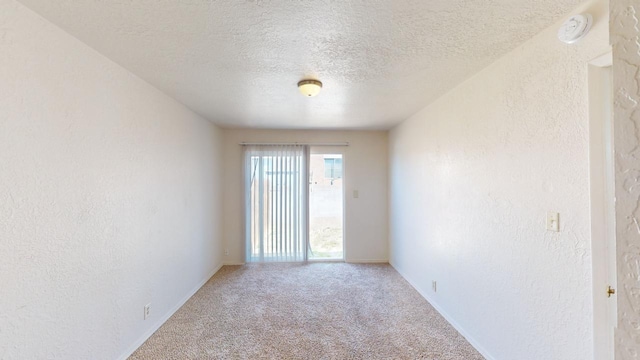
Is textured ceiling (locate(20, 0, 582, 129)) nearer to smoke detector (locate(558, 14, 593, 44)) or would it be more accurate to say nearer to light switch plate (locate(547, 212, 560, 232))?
smoke detector (locate(558, 14, 593, 44))

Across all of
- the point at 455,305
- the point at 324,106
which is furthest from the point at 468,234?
the point at 324,106

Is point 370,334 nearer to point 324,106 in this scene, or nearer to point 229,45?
point 324,106

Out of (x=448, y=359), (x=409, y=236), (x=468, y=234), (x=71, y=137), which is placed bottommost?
(x=448, y=359)

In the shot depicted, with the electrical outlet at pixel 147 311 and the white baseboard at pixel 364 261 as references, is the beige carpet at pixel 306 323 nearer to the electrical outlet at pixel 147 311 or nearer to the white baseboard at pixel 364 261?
the electrical outlet at pixel 147 311

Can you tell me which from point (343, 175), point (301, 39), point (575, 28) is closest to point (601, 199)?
point (575, 28)

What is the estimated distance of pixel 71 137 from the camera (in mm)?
1670

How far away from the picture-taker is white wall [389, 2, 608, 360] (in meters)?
1.45

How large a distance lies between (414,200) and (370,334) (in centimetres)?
174

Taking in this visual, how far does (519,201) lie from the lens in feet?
5.96

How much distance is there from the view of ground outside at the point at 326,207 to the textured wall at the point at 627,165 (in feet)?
14.3

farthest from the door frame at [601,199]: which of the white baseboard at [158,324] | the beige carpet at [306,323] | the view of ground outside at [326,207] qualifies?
the view of ground outside at [326,207]

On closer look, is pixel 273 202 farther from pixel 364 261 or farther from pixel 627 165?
pixel 627 165

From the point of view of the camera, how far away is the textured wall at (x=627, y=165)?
33cm

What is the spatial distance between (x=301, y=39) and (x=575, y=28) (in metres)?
1.44
